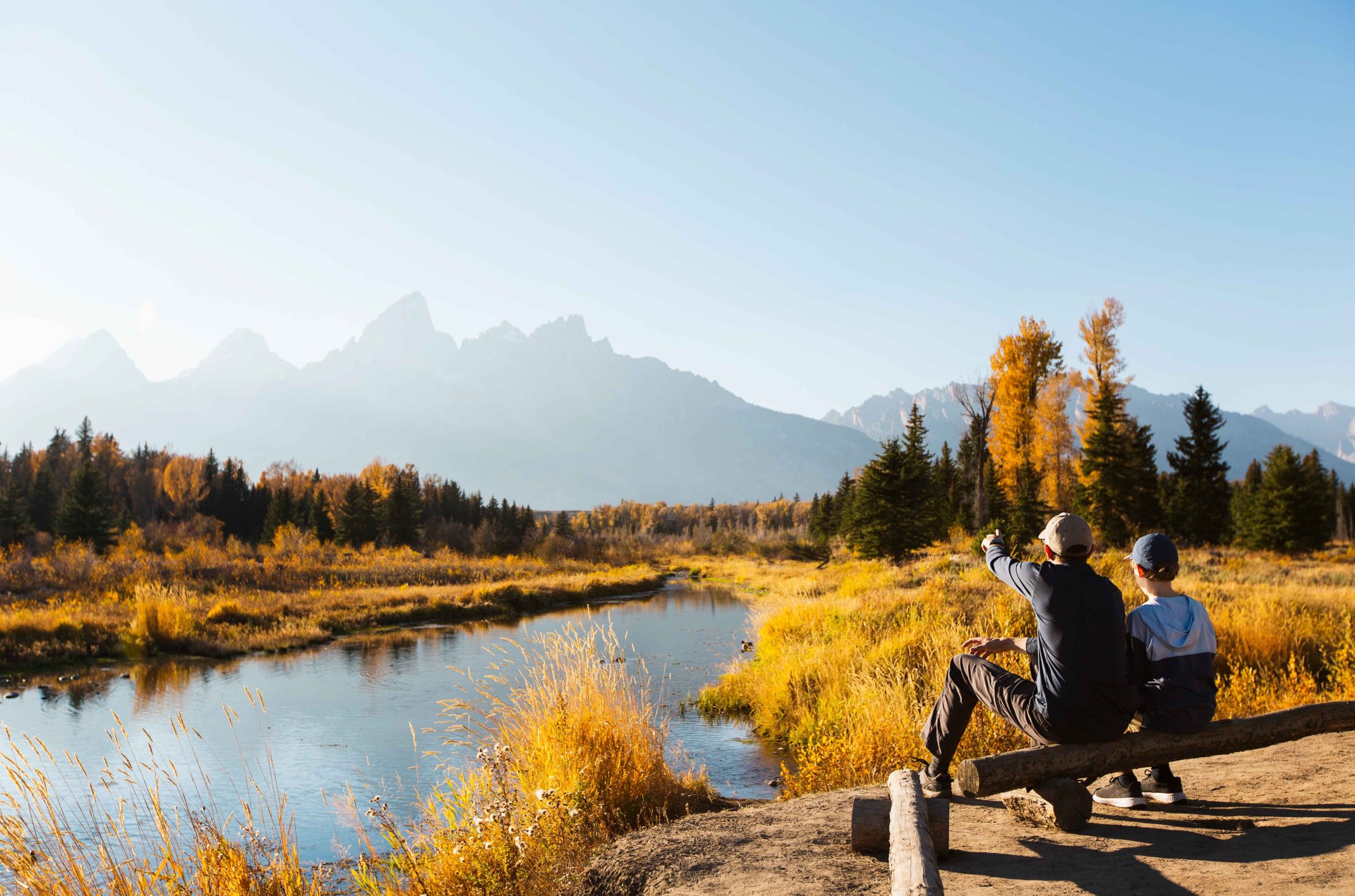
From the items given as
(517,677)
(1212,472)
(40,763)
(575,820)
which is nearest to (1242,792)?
(575,820)

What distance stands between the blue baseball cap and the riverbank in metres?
21.5

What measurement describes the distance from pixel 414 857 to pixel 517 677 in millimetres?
7484

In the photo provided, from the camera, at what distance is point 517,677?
40.2ft

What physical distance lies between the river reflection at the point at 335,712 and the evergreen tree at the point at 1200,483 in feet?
74.6

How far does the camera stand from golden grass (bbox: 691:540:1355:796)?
6.81m

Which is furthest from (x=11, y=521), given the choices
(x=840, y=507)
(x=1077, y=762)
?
(x=1077, y=762)

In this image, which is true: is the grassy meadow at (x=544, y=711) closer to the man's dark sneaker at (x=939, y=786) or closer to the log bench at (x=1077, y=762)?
the man's dark sneaker at (x=939, y=786)

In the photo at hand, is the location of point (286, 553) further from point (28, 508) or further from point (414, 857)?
point (414, 857)

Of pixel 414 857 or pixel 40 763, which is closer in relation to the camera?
pixel 414 857

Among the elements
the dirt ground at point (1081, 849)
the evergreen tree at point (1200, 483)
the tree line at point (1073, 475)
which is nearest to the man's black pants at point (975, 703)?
the dirt ground at point (1081, 849)

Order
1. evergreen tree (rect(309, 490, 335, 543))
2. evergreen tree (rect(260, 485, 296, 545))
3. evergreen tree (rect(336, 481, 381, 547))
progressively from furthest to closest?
evergreen tree (rect(309, 490, 335, 543)) → evergreen tree (rect(260, 485, 296, 545)) → evergreen tree (rect(336, 481, 381, 547))

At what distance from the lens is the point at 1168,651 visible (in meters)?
4.20

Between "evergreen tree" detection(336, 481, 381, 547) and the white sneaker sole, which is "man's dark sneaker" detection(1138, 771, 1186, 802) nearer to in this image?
the white sneaker sole

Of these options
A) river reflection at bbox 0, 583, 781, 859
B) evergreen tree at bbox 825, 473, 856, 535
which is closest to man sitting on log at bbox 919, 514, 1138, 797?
river reflection at bbox 0, 583, 781, 859
